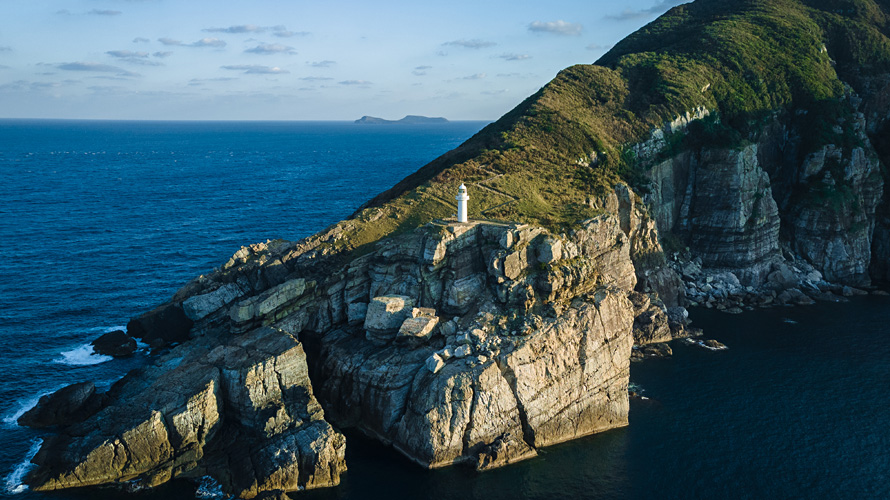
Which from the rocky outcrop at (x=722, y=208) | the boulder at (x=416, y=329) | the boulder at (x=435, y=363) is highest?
the rocky outcrop at (x=722, y=208)

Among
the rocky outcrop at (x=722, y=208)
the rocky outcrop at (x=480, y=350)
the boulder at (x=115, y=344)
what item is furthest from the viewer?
the rocky outcrop at (x=722, y=208)

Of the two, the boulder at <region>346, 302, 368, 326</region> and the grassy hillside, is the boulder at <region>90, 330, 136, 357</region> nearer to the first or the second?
the grassy hillside

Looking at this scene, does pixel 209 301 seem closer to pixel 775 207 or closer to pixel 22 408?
pixel 22 408

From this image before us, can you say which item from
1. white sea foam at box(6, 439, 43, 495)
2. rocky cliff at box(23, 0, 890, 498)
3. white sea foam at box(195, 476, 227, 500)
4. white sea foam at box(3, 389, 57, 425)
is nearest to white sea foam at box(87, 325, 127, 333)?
rocky cliff at box(23, 0, 890, 498)

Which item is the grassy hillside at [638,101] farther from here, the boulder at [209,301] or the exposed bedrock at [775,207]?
the boulder at [209,301]

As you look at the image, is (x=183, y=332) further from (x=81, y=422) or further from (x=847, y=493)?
(x=847, y=493)

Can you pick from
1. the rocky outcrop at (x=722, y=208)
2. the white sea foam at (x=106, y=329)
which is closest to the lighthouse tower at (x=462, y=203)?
the rocky outcrop at (x=722, y=208)

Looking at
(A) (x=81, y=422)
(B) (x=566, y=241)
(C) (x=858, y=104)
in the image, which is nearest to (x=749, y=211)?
(C) (x=858, y=104)

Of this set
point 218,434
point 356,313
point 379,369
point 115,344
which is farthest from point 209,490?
point 115,344
